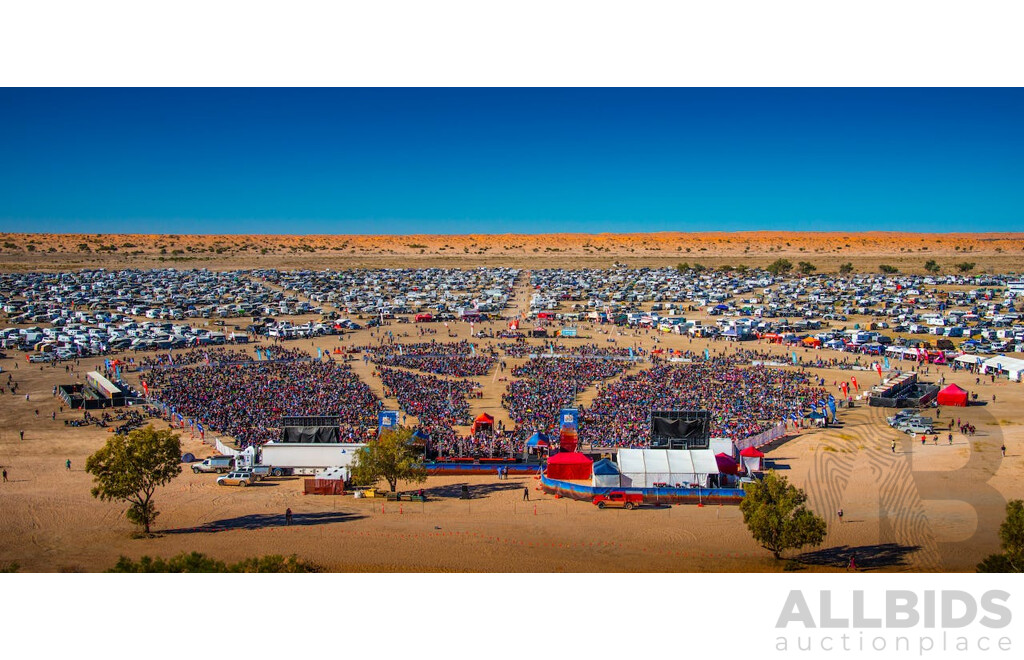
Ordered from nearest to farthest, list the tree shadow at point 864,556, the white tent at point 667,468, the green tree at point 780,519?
the green tree at point 780,519, the tree shadow at point 864,556, the white tent at point 667,468

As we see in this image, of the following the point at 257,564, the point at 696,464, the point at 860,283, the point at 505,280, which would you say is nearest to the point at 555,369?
the point at 696,464

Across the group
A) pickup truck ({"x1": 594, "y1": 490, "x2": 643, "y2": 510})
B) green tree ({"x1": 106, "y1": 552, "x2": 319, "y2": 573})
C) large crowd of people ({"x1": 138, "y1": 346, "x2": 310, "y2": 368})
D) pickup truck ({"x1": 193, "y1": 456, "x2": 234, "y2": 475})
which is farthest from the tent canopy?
large crowd of people ({"x1": 138, "y1": 346, "x2": 310, "y2": 368})

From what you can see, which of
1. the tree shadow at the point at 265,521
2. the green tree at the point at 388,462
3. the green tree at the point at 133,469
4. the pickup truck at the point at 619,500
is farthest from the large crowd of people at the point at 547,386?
the green tree at the point at 133,469

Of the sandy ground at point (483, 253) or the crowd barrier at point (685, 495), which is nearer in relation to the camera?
the crowd barrier at point (685, 495)

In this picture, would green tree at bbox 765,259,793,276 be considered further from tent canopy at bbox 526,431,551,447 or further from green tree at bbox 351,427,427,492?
green tree at bbox 351,427,427,492

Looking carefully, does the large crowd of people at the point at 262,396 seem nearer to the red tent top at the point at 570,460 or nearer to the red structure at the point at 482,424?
the red structure at the point at 482,424
